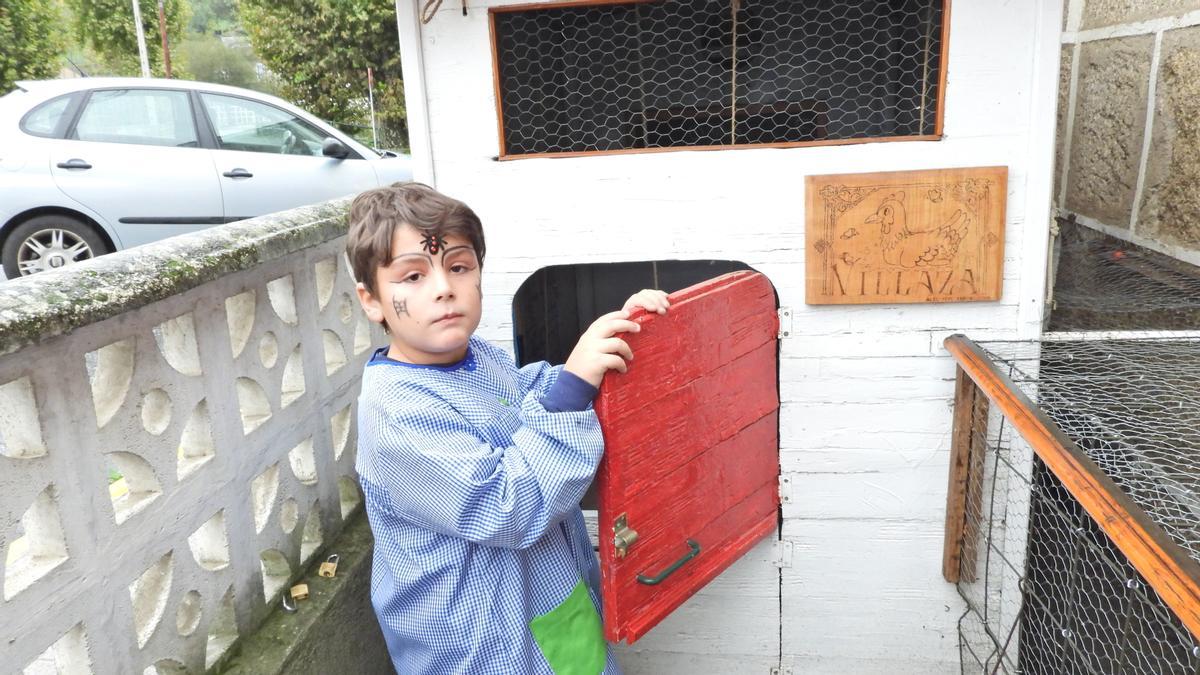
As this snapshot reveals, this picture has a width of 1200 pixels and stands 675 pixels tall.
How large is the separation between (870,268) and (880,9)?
772 mm

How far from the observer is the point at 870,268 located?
227 cm

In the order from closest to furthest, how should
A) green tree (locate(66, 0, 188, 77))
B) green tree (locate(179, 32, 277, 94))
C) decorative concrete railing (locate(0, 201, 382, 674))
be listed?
decorative concrete railing (locate(0, 201, 382, 674))
green tree (locate(66, 0, 188, 77))
green tree (locate(179, 32, 277, 94))

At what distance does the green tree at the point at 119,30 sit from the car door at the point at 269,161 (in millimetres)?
17891

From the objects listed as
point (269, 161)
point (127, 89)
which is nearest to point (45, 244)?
point (127, 89)

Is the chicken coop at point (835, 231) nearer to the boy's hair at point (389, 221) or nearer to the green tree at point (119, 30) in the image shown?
the boy's hair at point (389, 221)

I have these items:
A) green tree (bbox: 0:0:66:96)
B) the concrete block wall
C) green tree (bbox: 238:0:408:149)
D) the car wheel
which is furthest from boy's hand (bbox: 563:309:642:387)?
green tree (bbox: 238:0:408:149)

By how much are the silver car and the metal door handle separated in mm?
5290

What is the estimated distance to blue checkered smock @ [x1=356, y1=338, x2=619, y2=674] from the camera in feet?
4.92

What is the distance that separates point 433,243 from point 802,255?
112 centimetres

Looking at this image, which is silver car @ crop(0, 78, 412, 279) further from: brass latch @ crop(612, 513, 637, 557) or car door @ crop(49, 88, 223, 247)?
brass latch @ crop(612, 513, 637, 557)

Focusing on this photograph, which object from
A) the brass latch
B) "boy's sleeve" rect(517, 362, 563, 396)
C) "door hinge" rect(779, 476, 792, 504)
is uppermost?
"boy's sleeve" rect(517, 362, 563, 396)

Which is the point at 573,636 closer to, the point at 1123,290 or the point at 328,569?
the point at 328,569

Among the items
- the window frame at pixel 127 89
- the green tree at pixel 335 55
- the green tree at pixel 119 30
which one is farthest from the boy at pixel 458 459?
the green tree at pixel 119 30

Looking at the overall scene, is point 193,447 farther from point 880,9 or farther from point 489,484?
point 880,9
